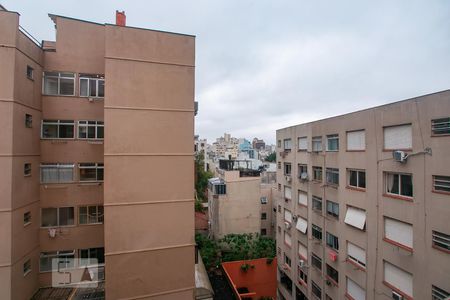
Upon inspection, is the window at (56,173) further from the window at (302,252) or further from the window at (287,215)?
the window at (287,215)

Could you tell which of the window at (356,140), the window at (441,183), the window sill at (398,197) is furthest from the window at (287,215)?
the window at (441,183)

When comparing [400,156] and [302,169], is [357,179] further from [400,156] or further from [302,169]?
[302,169]

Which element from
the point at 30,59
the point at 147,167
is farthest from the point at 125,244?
the point at 30,59

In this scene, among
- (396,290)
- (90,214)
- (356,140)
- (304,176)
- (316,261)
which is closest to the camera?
(90,214)

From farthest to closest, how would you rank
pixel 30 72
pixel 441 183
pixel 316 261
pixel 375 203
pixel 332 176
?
pixel 316 261 < pixel 332 176 < pixel 375 203 < pixel 30 72 < pixel 441 183

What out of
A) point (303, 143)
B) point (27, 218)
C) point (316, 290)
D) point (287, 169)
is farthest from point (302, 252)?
point (27, 218)

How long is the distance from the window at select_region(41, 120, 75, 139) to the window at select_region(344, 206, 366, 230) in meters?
12.4

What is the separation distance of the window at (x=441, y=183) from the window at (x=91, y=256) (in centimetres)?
1188

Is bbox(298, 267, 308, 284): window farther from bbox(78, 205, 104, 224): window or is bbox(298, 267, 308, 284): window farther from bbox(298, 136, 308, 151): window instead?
bbox(78, 205, 104, 224): window

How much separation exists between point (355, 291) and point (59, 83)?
15402 millimetres

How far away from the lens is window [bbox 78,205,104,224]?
1001 cm

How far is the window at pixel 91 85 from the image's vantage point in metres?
9.97

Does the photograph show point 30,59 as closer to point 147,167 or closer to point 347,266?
point 147,167

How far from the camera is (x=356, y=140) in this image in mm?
12336
